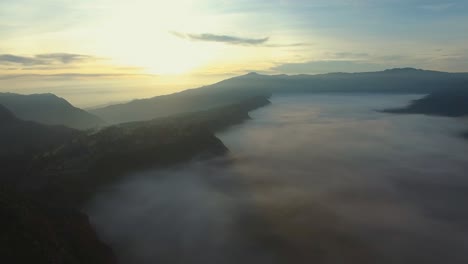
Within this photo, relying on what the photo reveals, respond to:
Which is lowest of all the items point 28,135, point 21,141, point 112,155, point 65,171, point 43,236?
point 65,171

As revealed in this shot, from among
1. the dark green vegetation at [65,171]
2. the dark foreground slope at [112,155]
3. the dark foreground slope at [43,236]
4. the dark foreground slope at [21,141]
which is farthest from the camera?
the dark foreground slope at [21,141]

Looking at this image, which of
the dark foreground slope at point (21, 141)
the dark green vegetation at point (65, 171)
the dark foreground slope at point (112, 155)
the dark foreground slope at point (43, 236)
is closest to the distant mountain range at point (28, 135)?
the dark foreground slope at point (21, 141)

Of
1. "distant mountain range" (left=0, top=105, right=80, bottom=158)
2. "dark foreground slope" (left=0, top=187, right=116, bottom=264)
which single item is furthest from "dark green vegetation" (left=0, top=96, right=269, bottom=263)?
"distant mountain range" (left=0, top=105, right=80, bottom=158)

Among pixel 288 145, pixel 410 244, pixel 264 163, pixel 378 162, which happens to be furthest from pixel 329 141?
pixel 410 244

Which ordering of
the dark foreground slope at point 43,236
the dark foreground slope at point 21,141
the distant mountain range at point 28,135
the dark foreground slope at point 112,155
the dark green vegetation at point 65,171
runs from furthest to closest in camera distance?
the distant mountain range at point 28,135 → the dark foreground slope at point 21,141 → the dark foreground slope at point 112,155 → the dark green vegetation at point 65,171 → the dark foreground slope at point 43,236

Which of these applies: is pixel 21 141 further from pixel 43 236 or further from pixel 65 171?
pixel 43 236

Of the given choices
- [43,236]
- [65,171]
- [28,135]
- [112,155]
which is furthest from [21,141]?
[43,236]

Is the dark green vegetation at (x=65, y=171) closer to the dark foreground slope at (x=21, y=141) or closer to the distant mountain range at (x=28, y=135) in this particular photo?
the dark foreground slope at (x=21, y=141)

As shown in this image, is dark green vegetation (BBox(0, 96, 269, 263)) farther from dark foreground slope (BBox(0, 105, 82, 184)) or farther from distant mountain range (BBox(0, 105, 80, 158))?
distant mountain range (BBox(0, 105, 80, 158))
